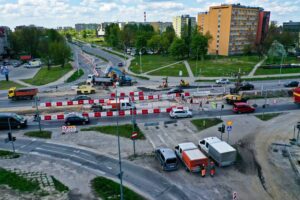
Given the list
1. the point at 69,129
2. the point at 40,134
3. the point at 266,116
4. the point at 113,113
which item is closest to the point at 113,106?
the point at 113,113

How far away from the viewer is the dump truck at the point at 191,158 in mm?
21297

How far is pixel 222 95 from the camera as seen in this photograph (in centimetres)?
4525

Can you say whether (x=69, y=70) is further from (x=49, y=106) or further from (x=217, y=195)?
(x=217, y=195)

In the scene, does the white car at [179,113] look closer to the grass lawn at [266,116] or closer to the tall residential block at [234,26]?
the grass lawn at [266,116]

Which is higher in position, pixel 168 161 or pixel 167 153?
pixel 167 153

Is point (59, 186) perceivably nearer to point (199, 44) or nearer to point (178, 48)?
point (178, 48)

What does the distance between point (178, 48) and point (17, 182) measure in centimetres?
8033

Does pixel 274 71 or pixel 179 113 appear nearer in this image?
pixel 179 113

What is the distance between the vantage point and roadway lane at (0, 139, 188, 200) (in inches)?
759

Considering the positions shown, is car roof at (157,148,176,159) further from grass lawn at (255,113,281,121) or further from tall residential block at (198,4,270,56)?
tall residential block at (198,4,270,56)

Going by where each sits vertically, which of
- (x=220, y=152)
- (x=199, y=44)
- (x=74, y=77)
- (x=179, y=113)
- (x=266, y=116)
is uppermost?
(x=199, y=44)

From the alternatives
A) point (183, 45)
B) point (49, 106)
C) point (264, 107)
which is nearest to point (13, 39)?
point (183, 45)

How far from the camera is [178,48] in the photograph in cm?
9294

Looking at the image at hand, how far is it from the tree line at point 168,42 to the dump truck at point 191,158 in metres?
Result: 67.7
